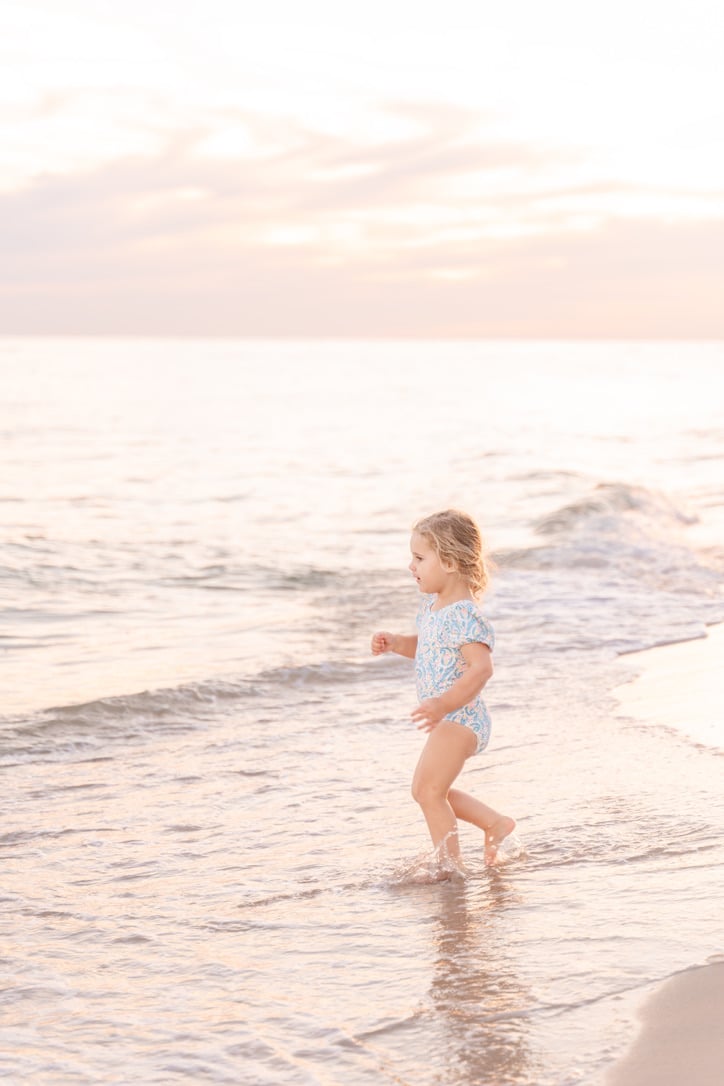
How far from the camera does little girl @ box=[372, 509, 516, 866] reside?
4676 mm

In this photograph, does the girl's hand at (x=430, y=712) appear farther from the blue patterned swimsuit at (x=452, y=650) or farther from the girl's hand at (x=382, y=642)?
the girl's hand at (x=382, y=642)

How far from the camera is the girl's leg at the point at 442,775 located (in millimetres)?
4684

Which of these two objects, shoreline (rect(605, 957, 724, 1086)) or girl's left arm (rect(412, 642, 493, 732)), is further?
girl's left arm (rect(412, 642, 493, 732))

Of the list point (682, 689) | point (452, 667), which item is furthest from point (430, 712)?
point (682, 689)

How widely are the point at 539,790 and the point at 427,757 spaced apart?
1260mm

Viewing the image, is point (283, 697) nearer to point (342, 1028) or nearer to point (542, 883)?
point (542, 883)

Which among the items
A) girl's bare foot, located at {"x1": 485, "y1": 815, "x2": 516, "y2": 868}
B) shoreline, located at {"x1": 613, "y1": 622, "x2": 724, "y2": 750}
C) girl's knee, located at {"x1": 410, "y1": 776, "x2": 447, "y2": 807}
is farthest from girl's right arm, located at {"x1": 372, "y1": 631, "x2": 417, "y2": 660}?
shoreline, located at {"x1": 613, "y1": 622, "x2": 724, "y2": 750}

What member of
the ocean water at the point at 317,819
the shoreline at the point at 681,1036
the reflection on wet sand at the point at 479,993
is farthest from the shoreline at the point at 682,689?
the shoreline at the point at 681,1036

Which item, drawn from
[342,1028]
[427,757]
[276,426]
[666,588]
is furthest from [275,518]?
[276,426]

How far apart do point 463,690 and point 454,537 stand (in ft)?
1.90

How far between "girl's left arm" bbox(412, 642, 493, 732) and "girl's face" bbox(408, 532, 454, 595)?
276mm

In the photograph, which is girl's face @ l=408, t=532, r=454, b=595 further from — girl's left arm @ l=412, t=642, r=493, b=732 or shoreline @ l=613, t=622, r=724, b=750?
shoreline @ l=613, t=622, r=724, b=750

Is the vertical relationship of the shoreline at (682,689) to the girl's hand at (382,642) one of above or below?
below

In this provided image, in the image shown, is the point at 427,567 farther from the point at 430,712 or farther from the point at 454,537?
the point at 430,712
